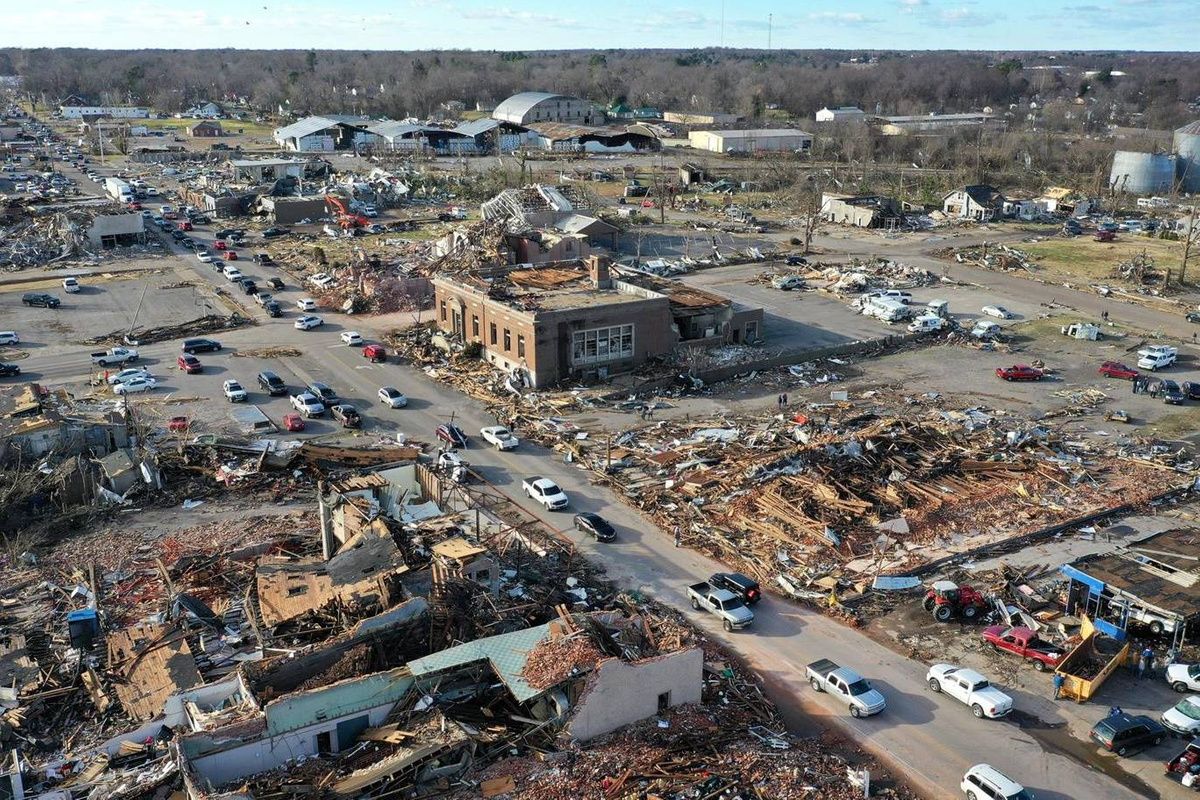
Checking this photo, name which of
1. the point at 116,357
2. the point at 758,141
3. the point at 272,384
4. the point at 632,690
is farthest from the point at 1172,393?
the point at 758,141

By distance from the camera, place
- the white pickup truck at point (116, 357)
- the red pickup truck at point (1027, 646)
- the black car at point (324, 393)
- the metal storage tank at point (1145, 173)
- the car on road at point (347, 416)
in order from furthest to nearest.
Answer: the metal storage tank at point (1145, 173) → the white pickup truck at point (116, 357) → the black car at point (324, 393) → the car on road at point (347, 416) → the red pickup truck at point (1027, 646)

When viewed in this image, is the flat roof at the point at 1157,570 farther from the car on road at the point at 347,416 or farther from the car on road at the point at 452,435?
the car on road at the point at 347,416

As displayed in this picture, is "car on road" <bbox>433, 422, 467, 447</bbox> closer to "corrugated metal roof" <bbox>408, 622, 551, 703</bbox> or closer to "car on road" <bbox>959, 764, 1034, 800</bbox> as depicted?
"corrugated metal roof" <bbox>408, 622, 551, 703</bbox>

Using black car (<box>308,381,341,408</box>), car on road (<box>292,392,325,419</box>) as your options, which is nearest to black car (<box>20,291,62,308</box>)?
black car (<box>308,381,341,408</box>)

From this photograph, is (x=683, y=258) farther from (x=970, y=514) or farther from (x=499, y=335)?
(x=970, y=514)

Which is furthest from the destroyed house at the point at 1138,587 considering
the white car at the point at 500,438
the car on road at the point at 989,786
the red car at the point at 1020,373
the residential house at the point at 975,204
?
the residential house at the point at 975,204

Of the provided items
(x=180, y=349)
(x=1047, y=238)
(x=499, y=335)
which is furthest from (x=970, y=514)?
(x=1047, y=238)

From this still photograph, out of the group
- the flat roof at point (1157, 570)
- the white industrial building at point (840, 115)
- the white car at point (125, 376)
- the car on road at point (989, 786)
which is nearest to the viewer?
the car on road at point (989, 786)
